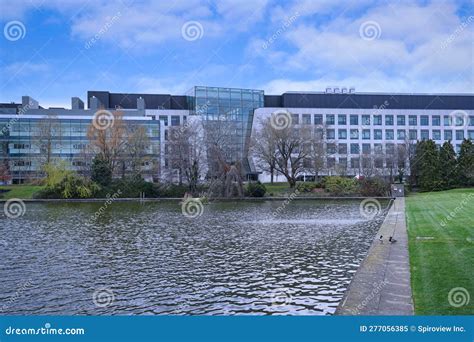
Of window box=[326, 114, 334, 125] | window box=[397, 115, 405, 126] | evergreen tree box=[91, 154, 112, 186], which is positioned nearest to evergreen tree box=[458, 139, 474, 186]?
window box=[397, 115, 405, 126]

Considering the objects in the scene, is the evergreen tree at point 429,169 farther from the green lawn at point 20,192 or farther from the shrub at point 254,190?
the green lawn at point 20,192

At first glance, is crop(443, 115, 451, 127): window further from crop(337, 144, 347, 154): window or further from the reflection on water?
the reflection on water

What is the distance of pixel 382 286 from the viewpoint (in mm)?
10328

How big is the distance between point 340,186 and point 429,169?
14902 millimetres

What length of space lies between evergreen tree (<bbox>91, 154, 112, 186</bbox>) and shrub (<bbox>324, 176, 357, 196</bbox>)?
27102 mm

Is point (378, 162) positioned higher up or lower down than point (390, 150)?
lower down

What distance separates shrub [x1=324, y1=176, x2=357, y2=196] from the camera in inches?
2200

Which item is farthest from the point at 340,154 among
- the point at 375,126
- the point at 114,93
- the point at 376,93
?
the point at 114,93


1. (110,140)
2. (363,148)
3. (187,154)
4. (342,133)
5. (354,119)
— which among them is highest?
(354,119)

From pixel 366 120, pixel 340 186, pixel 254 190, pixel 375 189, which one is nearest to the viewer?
pixel 254 190

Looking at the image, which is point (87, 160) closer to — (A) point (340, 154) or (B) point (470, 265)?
(A) point (340, 154)

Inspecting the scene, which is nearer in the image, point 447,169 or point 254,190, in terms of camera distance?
point 254,190

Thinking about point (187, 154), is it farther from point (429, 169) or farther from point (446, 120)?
point (446, 120)

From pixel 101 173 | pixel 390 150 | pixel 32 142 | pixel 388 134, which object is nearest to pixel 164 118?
pixel 32 142
